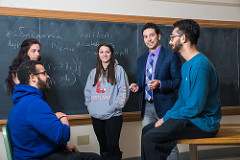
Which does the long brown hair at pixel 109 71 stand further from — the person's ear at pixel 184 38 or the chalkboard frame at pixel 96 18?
the person's ear at pixel 184 38

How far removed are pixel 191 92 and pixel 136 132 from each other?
5.83ft

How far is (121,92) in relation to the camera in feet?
8.36

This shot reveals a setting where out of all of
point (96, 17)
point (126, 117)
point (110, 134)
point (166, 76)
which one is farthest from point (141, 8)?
point (110, 134)

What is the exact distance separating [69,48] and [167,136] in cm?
184

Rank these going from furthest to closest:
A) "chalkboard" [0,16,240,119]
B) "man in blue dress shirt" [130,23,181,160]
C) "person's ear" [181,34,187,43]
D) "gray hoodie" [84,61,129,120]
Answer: "chalkboard" [0,16,240,119] → "gray hoodie" [84,61,129,120] → "man in blue dress shirt" [130,23,181,160] → "person's ear" [181,34,187,43]

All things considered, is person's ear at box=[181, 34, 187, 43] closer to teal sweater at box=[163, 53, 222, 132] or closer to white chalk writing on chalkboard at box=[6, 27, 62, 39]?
teal sweater at box=[163, 53, 222, 132]

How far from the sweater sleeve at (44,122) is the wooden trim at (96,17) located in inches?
67.4

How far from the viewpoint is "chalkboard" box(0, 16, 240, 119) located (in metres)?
2.74

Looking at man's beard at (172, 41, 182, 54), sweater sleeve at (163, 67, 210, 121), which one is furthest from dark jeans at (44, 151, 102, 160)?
man's beard at (172, 41, 182, 54)

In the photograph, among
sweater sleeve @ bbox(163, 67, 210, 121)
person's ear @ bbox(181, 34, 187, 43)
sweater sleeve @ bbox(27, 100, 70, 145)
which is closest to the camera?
sweater sleeve @ bbox(27, 100, 70, 145)

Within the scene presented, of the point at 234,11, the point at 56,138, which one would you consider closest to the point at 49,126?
the point at 56,138

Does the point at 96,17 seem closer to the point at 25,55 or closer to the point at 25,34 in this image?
the point at 25,34

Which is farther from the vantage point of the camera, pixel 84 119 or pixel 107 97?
pixel 84 119

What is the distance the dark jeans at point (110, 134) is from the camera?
2.52m
